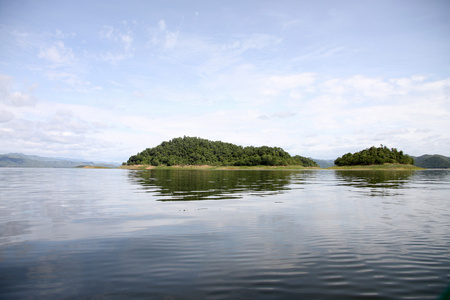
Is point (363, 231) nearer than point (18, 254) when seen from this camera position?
No

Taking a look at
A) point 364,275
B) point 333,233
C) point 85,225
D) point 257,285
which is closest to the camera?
point 257,285

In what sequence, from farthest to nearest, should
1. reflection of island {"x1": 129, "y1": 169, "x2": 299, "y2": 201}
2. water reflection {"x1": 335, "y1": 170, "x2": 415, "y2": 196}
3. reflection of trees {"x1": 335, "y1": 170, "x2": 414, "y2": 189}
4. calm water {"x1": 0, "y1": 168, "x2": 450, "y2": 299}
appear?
reflection of trees {"x1": 335, "y1": 170, "x2": 414, "y2": 189}
water reflection {"x1": 335, "y1": 170, "x2": 415, "y2": 196}
reflection of island {"x1": 129, "y1": 169, "x2": 299, "y2": 201}
calm water {"x1": 0, "y1": 168, "x2": 450, "y2": 299}

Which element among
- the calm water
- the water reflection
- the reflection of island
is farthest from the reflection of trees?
the calm water

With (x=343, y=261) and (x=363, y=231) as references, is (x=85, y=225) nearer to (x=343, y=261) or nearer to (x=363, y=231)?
(x=343, y=261)

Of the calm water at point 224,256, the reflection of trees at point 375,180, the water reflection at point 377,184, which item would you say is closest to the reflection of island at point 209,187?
the water reflection at point 377,184

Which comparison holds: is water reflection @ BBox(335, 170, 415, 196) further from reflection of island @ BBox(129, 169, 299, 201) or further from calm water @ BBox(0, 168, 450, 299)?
calm water @ BBox(0, 168, 450, 299)

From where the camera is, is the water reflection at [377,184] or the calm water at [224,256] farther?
the water reflection at [377,184]

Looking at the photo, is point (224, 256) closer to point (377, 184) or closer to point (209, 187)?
point (209, 187)

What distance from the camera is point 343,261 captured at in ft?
34.0

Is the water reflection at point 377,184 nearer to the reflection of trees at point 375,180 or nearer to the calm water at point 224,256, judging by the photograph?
the reflection of trees at point 375,180

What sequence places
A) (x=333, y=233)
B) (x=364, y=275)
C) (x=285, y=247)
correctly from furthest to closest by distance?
(x=333, y=233), (x=285, y=247), (x=364, y=275)

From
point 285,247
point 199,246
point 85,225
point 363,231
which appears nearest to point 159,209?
point 85,225

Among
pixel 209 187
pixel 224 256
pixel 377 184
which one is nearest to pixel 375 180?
pixel 377 184

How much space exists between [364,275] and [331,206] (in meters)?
16.0
